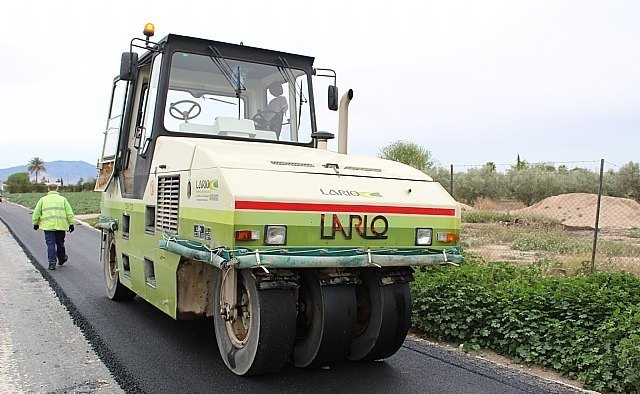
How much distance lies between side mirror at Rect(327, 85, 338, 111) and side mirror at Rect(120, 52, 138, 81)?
206 cm

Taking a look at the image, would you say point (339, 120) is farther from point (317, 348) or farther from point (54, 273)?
point (54, 273)

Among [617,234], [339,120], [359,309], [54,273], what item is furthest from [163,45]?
[617,234]

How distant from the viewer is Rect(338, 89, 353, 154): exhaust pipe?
5.98 metres

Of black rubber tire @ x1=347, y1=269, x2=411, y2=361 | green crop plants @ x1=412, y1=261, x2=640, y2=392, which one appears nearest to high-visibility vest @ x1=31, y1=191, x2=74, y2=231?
green crop plants @ x1=412, y1=261, x2=640, y2=392

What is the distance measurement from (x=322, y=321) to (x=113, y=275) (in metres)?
4.26

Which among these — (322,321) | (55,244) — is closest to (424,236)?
(322,321)

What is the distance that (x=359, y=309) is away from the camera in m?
5.35

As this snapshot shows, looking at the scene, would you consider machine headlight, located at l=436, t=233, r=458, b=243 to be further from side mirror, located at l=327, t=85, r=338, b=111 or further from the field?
the field

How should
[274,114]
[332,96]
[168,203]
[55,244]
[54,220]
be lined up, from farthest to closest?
[54,220] → [55,244] → [332,96] → [274,114] → [168,203]

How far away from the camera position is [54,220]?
11.5 meters

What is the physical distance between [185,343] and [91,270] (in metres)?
5.54

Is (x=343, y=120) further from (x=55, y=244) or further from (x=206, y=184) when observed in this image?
(x=55, y=244)

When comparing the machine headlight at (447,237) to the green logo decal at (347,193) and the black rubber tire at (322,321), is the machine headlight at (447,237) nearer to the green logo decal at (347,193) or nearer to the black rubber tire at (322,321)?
the green logo decal at (347,193)

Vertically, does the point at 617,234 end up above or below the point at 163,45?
below
